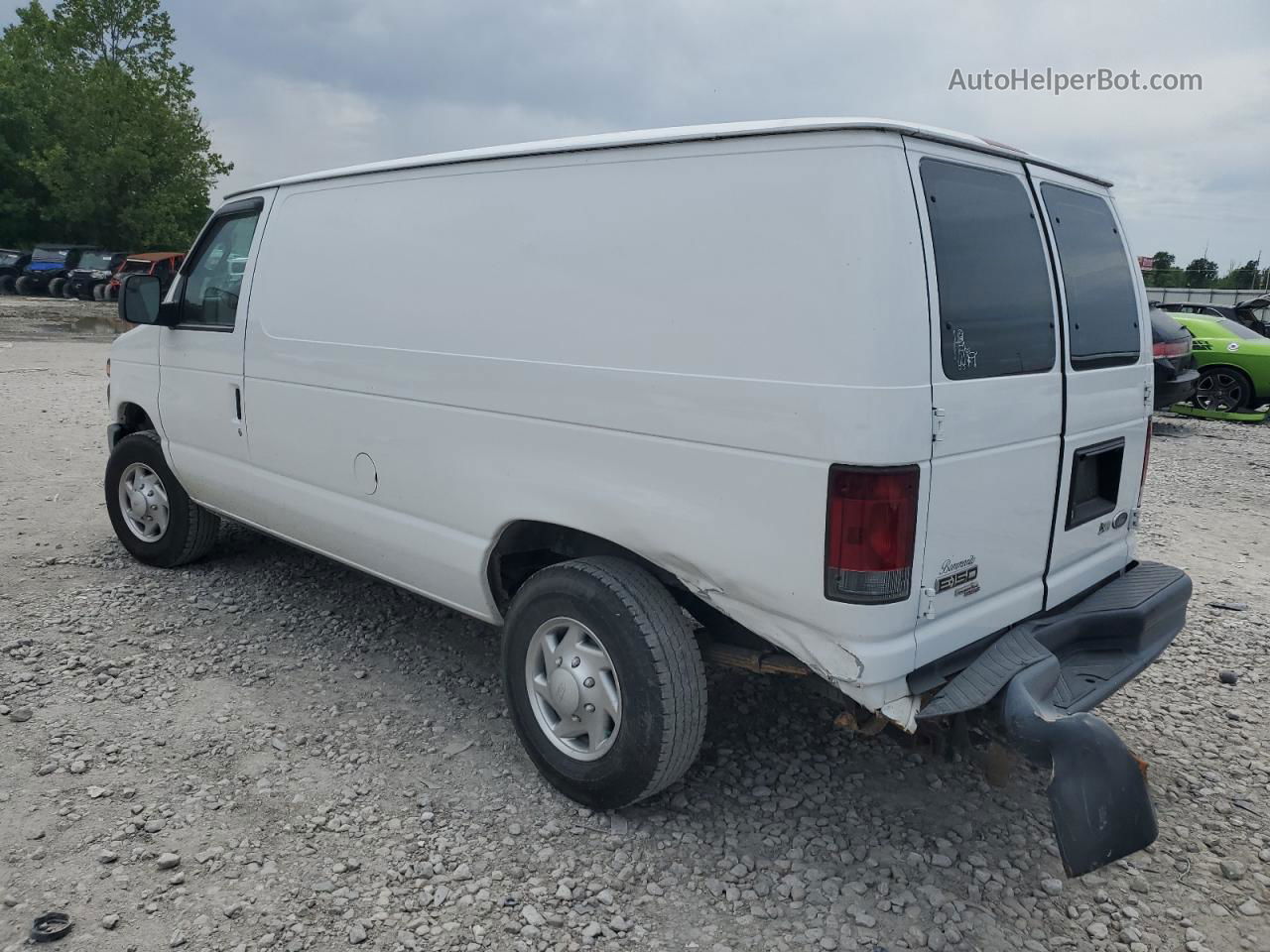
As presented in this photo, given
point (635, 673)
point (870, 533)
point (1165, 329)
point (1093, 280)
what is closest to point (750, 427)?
point (870, 533)

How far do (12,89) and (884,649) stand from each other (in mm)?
46298

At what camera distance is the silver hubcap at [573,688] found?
3.13 m

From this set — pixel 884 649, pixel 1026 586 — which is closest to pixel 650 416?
pixel 884 649

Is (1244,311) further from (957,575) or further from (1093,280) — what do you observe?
(957,575)

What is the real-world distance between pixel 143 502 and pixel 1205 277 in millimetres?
37041

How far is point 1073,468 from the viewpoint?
324 centimetres

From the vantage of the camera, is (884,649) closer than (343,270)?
Yes

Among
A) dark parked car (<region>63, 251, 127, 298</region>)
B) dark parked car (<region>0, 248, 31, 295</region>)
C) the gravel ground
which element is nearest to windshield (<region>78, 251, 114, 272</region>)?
dark parked car (<region>63, 251, 127, 298</region>)

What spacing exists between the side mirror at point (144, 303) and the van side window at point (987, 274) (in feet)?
12.7

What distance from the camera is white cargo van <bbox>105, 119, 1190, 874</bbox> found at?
2.59 meters

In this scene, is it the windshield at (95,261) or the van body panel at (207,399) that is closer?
the van body panel at (207,399)

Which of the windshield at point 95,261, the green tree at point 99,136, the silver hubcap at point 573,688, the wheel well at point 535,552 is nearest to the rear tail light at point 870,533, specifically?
the wheel well at point 535,552

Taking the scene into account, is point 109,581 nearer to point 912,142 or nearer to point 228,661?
point 228,661

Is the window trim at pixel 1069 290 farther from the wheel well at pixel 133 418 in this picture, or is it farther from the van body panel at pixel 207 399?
the wheel well at pixel 133 418
